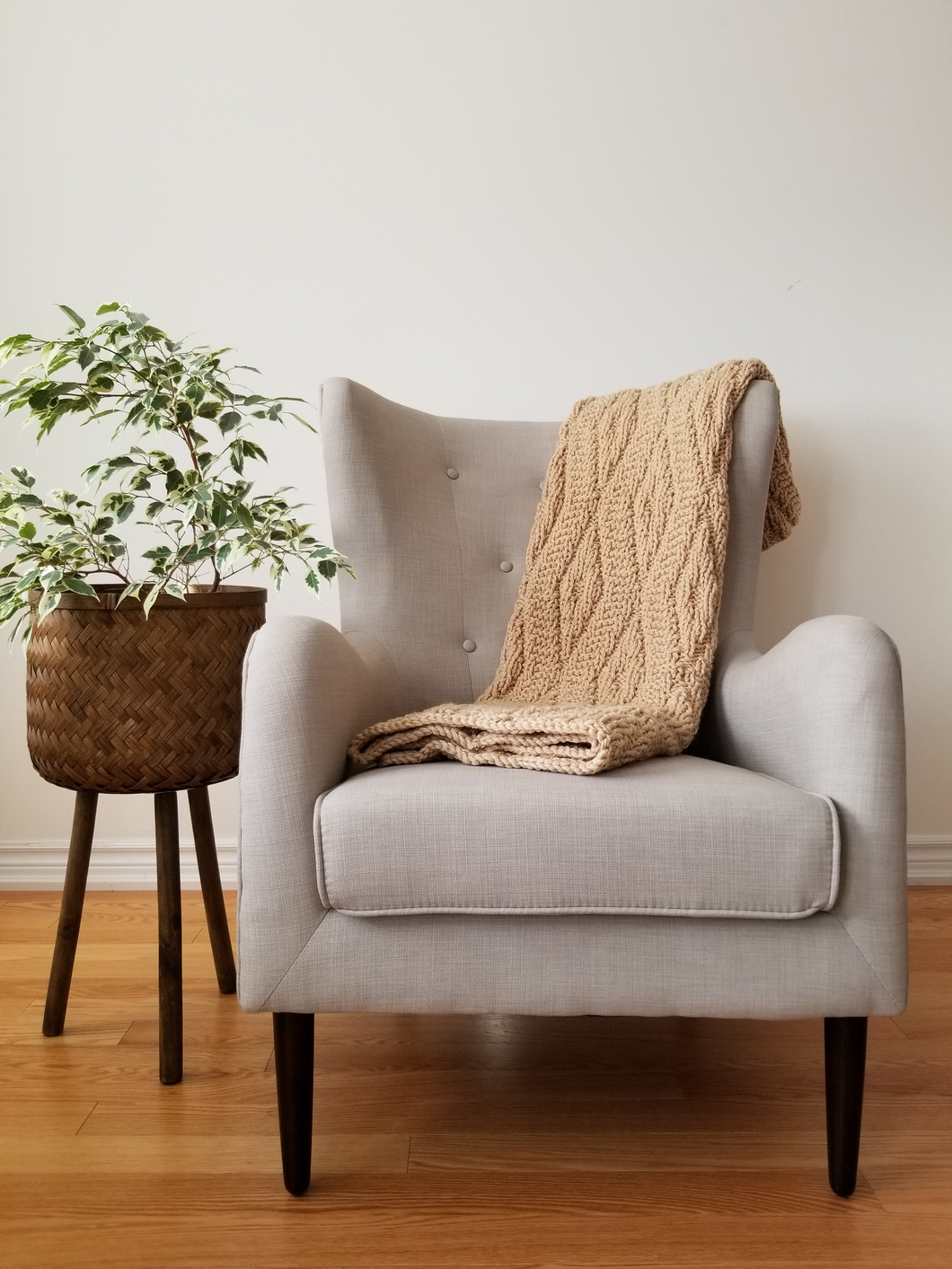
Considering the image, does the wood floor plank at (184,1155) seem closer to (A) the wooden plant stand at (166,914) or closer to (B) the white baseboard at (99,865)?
(A) the wooden plant stand at (166,914)

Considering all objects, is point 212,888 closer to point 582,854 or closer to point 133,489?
point 133,489

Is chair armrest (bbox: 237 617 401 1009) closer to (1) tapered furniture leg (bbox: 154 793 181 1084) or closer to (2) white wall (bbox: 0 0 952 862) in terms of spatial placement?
(1) tapered furniture leg (bbox: 154 793 181 1084)

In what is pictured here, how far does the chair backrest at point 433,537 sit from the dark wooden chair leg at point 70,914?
0.46 m

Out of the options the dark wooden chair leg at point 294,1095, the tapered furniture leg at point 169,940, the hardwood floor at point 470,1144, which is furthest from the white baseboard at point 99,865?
the dark wooden chair leg at point 294,1095

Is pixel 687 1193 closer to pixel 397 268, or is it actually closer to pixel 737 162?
pixel 397 268

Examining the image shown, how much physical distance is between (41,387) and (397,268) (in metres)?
0.88

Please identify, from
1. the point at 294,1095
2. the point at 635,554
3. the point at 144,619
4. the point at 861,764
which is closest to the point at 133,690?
the point at 144,619

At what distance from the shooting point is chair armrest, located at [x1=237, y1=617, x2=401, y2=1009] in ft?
3.23

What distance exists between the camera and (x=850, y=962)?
97 centimetres

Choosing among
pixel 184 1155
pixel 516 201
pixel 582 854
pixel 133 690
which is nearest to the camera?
pixel 582 854

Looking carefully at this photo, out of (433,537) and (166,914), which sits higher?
(433,537)

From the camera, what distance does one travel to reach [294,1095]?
3.28ft

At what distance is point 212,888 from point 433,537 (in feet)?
2.08

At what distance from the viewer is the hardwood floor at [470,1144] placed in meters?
0.94
